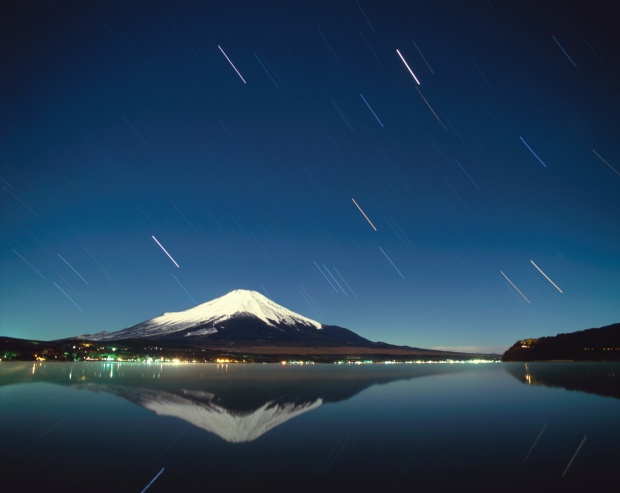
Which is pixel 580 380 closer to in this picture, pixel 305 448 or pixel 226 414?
pixel 226 414

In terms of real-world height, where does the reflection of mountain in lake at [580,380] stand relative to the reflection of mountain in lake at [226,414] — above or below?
below

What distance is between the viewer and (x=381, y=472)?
464 inches

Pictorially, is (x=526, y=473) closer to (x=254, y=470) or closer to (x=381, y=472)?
(x=381, y=472)

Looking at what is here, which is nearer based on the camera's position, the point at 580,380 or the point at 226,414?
the point at 226,414

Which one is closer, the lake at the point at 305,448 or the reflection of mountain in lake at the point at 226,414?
the lake at the point at 305,448

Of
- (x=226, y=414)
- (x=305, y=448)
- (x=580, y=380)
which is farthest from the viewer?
(x=580, y=380)

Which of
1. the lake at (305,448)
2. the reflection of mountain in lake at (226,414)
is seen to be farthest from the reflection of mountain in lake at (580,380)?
the reflection of mountain in lake at (226,414)

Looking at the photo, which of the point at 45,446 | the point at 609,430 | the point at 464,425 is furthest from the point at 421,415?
the point at 45,446

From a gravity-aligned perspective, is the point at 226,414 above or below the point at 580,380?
above

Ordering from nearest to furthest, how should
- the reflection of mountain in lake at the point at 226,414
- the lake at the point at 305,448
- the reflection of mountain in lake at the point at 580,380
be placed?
1. the lake at the point at 305,448
2. the reflection of mountain in lake at the point at 226,414
3. the reflection of mountain in lake at the point at 580,380

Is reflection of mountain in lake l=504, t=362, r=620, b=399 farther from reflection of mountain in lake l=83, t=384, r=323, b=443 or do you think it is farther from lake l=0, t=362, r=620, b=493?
reflection of mountain in lake l=83, t=384, r=323, b=443

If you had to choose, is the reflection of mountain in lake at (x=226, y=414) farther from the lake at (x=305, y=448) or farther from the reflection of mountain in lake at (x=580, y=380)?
the reflection of mountain in lake at (x=580, y=380)

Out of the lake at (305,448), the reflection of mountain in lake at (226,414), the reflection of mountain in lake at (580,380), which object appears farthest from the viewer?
the reflection of mountain in lake at (580,380)

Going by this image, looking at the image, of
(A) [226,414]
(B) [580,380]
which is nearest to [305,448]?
(A) [226,414]
